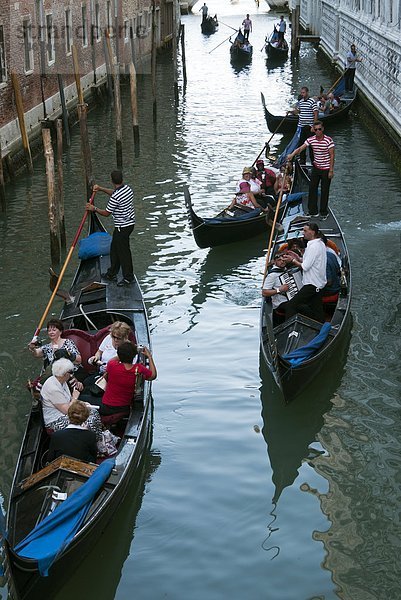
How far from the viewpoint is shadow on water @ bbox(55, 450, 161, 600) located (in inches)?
140

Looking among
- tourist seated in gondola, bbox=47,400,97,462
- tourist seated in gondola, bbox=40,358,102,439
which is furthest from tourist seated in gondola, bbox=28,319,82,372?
tourist seated in gondola, bbox=47,400,97,462

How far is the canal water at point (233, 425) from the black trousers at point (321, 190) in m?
0.50

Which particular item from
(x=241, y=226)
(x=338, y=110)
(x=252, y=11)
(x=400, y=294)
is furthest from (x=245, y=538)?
(x=252, y=11)

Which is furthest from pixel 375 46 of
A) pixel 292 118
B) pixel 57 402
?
pixel 57 402

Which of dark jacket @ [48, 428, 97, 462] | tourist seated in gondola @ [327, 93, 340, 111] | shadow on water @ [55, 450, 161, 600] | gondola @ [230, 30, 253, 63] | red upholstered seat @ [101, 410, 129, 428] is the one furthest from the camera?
gondola @ [230, 30, 253, 63]

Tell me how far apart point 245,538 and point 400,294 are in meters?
3.09

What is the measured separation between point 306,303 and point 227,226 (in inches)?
79.5

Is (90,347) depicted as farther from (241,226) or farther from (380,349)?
(241,226)

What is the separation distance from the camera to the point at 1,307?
250 inches

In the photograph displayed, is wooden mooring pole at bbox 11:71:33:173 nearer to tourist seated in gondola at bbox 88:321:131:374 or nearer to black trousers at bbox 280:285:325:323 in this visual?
black trousers at bbox 280:285:325:323

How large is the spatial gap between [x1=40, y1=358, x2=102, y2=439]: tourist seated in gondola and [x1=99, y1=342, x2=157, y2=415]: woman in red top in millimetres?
137

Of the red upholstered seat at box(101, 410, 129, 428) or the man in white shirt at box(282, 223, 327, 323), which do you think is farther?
the man in white shirt at box(282, 223, 327, 323)

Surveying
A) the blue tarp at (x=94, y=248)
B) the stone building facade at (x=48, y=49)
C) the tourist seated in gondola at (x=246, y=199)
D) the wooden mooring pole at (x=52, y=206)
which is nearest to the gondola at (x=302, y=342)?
the blue tarp at (x=94, y=248)

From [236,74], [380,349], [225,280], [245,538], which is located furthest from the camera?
[236,74]
